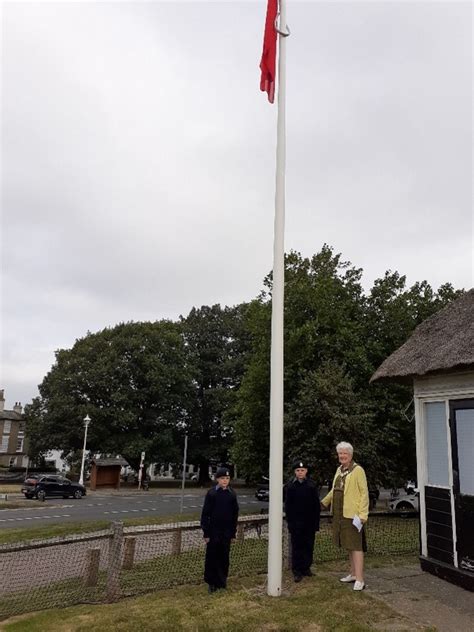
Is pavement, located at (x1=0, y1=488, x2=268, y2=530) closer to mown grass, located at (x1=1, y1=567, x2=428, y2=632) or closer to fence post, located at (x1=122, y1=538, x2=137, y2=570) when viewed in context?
fence post, located at (x1=122, y1=538, x2=137, y2=570)

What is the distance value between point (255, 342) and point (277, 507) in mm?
18093

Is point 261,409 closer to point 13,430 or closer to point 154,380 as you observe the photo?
point 154,380

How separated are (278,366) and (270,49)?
4677 millimetres

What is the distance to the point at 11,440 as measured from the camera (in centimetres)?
6869

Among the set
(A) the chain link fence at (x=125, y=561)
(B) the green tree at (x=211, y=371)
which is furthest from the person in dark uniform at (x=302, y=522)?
(B) the green tree at (x=211, y=371)

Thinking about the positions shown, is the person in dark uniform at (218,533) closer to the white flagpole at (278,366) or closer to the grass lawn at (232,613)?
the grass lawn at (232,613)

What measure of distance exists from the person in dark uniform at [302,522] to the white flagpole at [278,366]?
0.76 metres

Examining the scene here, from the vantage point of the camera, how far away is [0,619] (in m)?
5.72

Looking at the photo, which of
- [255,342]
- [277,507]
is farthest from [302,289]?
[277,507]

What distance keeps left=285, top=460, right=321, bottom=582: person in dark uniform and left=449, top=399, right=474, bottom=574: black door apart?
6.37 ft

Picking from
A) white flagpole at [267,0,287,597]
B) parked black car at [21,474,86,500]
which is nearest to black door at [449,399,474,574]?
white flagpole at [267,0,287,597]

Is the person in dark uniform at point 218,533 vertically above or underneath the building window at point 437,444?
underneath

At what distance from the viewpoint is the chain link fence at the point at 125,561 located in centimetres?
633

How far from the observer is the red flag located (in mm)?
7453
